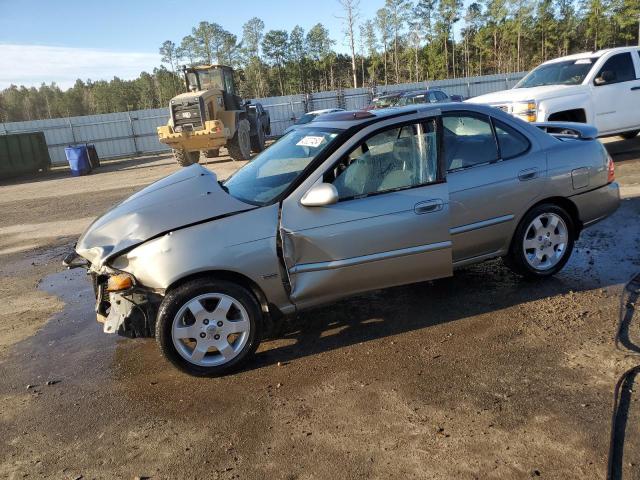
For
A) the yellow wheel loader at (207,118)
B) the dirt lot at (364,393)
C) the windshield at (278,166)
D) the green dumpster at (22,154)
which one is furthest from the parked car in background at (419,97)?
the green dumpster at (22,154)

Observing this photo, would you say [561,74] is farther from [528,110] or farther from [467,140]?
[467,140]

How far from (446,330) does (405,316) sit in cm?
43

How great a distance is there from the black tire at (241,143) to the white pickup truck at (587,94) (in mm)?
10189

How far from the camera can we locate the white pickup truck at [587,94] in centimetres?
930

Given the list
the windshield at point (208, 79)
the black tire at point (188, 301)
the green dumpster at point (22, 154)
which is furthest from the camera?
the green dumpster at point (22, 154)

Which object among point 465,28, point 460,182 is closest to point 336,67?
point 465,28

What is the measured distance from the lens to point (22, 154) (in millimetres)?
22344

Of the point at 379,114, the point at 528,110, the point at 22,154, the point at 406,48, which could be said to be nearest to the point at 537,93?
the point at 528,110

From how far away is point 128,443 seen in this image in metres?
3.00

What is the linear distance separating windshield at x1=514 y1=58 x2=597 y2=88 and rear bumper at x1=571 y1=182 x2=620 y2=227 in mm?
5943

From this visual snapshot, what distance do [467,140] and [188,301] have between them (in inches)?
105

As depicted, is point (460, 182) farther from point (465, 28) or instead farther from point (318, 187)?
point (465, 28)

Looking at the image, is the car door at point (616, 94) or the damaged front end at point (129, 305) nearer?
the damaged front end at point (129, 305)

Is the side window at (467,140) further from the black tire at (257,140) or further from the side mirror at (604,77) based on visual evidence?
the black tire at (257,140)
